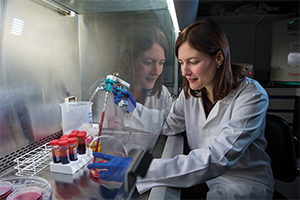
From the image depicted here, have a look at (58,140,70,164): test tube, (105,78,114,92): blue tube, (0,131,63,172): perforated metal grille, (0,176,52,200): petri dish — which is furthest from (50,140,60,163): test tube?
(105,78,114,92): blue tube

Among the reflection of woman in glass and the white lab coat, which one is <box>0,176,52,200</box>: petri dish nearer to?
the white lab coat

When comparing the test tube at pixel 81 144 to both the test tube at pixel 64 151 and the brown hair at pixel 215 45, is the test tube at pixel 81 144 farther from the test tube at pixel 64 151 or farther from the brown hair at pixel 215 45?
the brown hair at pixel 215 45

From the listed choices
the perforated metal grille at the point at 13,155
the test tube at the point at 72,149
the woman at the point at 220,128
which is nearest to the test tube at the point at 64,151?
the test tube at the point at 72,149

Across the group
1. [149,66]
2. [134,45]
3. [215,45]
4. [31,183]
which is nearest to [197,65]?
[215,45]

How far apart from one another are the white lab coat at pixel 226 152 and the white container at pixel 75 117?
1.73 ft

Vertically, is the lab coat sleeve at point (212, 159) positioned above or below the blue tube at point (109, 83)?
below

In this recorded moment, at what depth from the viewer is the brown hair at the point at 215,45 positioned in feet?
3.51

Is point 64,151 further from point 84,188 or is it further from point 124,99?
point 124,99

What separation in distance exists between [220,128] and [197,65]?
425mm

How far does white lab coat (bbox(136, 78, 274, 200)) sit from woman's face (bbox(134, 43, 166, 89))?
425 millimetres

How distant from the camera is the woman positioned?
85cm

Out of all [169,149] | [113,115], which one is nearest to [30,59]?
[113,115]

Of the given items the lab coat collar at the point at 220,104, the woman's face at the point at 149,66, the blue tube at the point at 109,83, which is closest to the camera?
the blue tube at the point at 109,83

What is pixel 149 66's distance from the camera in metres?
1.12
